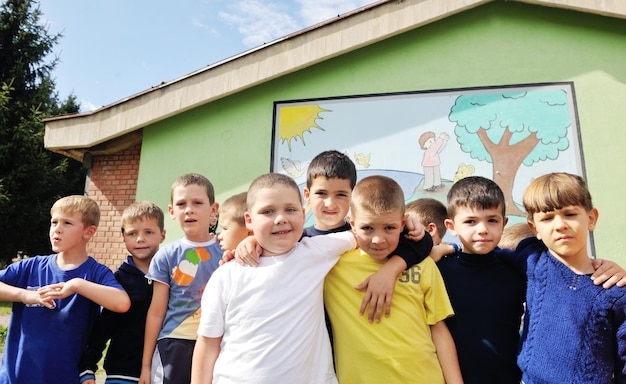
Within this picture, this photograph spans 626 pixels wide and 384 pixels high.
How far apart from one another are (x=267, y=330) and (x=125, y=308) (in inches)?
37.8

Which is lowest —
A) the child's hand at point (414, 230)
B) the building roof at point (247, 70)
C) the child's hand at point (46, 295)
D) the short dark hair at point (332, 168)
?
the child's hand at point (46, 295)

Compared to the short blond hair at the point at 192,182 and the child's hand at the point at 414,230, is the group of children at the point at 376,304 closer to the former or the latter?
the child's hand at the point at 414,230

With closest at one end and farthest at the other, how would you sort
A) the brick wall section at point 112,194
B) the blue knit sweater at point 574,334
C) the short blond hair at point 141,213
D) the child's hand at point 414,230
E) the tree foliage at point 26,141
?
the blue knit sweater at point 574,334, the child's hand at point 414,230, the short blond hair at point 141,213, the brick wall section at point 112,194, the tree foliage at point 26,141

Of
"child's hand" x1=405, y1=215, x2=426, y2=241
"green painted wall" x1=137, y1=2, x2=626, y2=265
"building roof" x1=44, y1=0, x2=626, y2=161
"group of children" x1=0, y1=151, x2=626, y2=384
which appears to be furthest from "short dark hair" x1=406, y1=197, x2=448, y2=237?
"building roof" x1=44, y1=0, x2=626, y2=161

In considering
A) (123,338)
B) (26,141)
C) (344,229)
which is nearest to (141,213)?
(123,338)

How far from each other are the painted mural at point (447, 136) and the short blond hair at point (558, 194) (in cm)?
296

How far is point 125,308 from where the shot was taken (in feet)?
7.56

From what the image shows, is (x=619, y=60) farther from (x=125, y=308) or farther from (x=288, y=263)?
(x=125, y=308)

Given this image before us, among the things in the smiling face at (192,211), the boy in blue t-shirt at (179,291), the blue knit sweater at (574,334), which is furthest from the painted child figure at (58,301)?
the blue knit sweater at (574,334)

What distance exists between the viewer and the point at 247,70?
19.3 ft

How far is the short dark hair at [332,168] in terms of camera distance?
246cm

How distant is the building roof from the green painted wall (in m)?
0.20

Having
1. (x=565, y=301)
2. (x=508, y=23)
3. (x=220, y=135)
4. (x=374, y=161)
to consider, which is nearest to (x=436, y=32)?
(x=508, y=23)

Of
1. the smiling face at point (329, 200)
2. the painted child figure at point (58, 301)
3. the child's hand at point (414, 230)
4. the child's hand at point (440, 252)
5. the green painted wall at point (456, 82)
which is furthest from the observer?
the green painted wall at point (456, 82)
